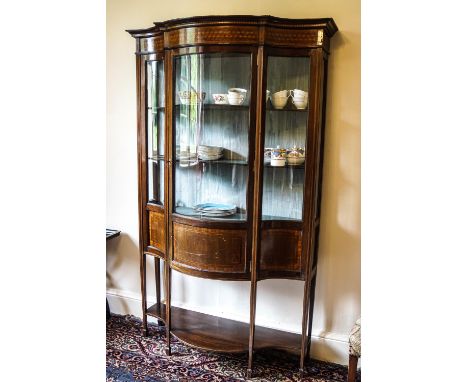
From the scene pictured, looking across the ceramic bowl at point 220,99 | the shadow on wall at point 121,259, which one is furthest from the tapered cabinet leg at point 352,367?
the shadow on wall at point 121,259

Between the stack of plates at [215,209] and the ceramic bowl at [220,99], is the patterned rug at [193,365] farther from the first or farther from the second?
the ceramic bowl at [220,99]

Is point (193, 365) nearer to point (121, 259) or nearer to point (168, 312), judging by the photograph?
point (168, 312)

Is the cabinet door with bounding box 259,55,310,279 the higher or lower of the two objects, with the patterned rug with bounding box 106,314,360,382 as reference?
higher

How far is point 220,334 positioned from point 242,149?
45.0 inches

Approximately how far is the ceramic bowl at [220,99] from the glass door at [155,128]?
36 cm

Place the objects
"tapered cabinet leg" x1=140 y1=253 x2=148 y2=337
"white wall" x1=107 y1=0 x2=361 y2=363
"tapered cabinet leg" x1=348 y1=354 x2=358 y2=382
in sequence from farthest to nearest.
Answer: "tapered cabinet leg" x1=140 y1=253 x2=148 y2=337, "white wall" x1=107 y1=0 x2=361 y2=363, "tapered cabinet leg" x1=348 y1=354 x2=358 y2=382

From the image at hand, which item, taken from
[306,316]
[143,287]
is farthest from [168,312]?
[306,316]

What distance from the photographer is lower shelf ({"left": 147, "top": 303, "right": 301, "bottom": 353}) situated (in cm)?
237

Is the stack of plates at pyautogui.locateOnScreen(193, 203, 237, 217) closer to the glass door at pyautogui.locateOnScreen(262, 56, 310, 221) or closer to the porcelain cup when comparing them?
the glass door at pyautogui.locateOnScreen(262, 56, 310, 221)

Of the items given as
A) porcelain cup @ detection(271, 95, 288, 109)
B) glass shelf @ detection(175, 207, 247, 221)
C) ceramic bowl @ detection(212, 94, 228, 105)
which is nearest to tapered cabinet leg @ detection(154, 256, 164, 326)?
glass shelf @ detection(175, 207, 247, 221)

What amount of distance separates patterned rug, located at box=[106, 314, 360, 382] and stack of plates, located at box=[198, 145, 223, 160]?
1.19 metres
